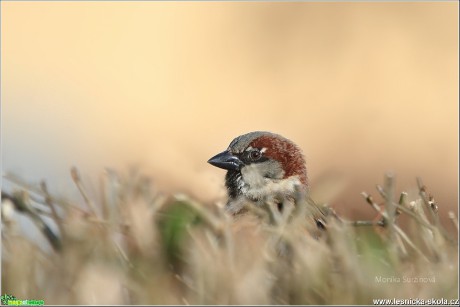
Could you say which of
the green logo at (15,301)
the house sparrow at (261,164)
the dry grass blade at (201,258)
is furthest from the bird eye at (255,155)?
the green logo at (15,301)

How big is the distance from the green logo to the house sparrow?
1483 millimetres

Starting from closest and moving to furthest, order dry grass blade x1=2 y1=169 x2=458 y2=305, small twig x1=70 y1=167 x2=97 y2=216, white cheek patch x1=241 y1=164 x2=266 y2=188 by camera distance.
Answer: dry grass blade x1=2 y1=169 x2=458 y2=305
small twig x1=70 y1=167 x2=97 y2=216
white cheek patch x1=241 y1=164 x2=266 y2=188

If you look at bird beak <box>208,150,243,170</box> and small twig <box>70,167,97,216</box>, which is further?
bird beak <box>208,150,243,170</box>

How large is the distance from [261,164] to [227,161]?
4.7 inches

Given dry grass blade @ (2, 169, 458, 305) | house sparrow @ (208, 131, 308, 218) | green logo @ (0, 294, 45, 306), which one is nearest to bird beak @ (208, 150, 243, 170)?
house sparrow @ (208, 131, 308, 218)

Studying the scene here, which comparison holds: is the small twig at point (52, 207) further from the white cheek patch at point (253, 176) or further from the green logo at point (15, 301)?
the white cheek patch at point (253, 176)

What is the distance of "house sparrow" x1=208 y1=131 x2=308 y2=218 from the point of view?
2945 mm

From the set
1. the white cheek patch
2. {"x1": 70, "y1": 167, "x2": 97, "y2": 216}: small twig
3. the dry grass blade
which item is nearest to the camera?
the dry grass blade

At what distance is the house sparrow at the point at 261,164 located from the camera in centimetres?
295

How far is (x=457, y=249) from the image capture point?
143cm

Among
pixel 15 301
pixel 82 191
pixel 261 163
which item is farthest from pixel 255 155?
pixel 15 301

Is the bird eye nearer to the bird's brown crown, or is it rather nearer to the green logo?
the bird's brown crown

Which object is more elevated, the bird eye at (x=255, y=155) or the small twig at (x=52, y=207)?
the small twig at (x=52, y=207)

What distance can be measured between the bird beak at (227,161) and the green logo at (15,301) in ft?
5.23
